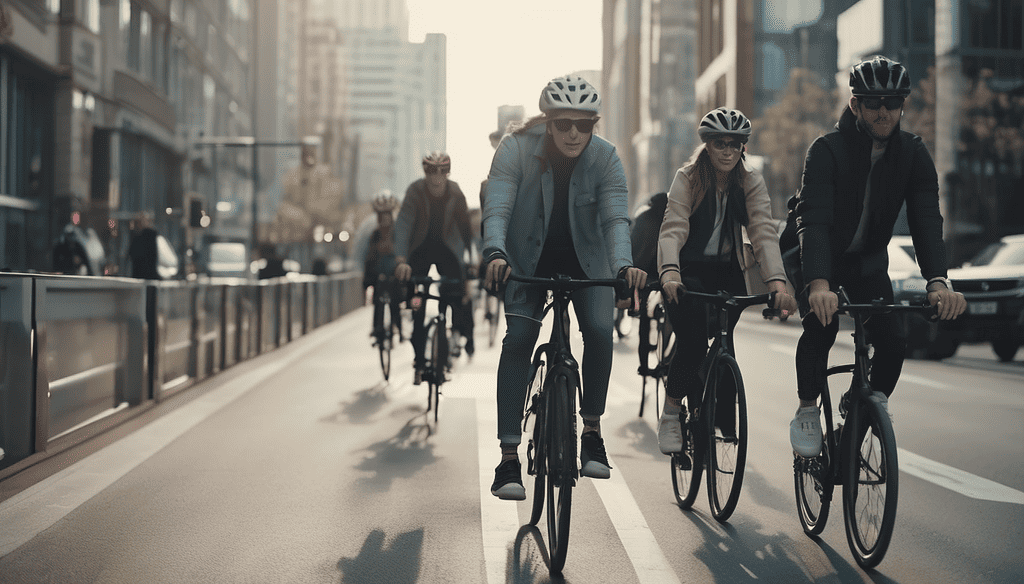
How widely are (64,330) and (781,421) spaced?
531cm

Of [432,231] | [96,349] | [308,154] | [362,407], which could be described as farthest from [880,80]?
[308,154]

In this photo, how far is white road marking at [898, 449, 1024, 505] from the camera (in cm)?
584

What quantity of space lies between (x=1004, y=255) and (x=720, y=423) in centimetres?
1285

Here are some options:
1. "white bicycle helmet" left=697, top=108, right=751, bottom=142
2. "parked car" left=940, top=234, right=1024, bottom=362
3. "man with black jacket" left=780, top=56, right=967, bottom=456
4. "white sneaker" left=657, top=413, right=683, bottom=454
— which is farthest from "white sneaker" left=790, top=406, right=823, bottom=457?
"parked car" left=940, top=234, right=1024, bottom=362

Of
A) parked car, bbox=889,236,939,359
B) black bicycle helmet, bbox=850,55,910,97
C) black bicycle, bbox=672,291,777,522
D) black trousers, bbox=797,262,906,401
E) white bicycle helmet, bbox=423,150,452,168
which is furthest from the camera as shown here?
parked car, bbox=889,236,939,359

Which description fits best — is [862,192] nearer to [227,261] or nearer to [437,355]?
[437,355]

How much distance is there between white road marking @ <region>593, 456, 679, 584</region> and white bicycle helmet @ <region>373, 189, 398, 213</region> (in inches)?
206

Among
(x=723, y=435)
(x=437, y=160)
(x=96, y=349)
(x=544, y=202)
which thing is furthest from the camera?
(x=437, y=160)

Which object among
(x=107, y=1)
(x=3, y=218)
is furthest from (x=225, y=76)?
(x=3, y=218)

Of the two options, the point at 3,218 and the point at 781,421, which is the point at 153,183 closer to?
the point at 3,218

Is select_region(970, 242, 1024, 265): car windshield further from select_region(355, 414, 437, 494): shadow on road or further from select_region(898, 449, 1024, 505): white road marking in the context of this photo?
select_region(355, 414, 437, 494): shadow on road

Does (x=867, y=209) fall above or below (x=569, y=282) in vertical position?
above

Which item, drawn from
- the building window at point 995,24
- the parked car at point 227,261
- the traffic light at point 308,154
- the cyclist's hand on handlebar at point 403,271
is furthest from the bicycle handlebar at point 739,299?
the building window at point 995,24

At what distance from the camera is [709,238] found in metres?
5.57
